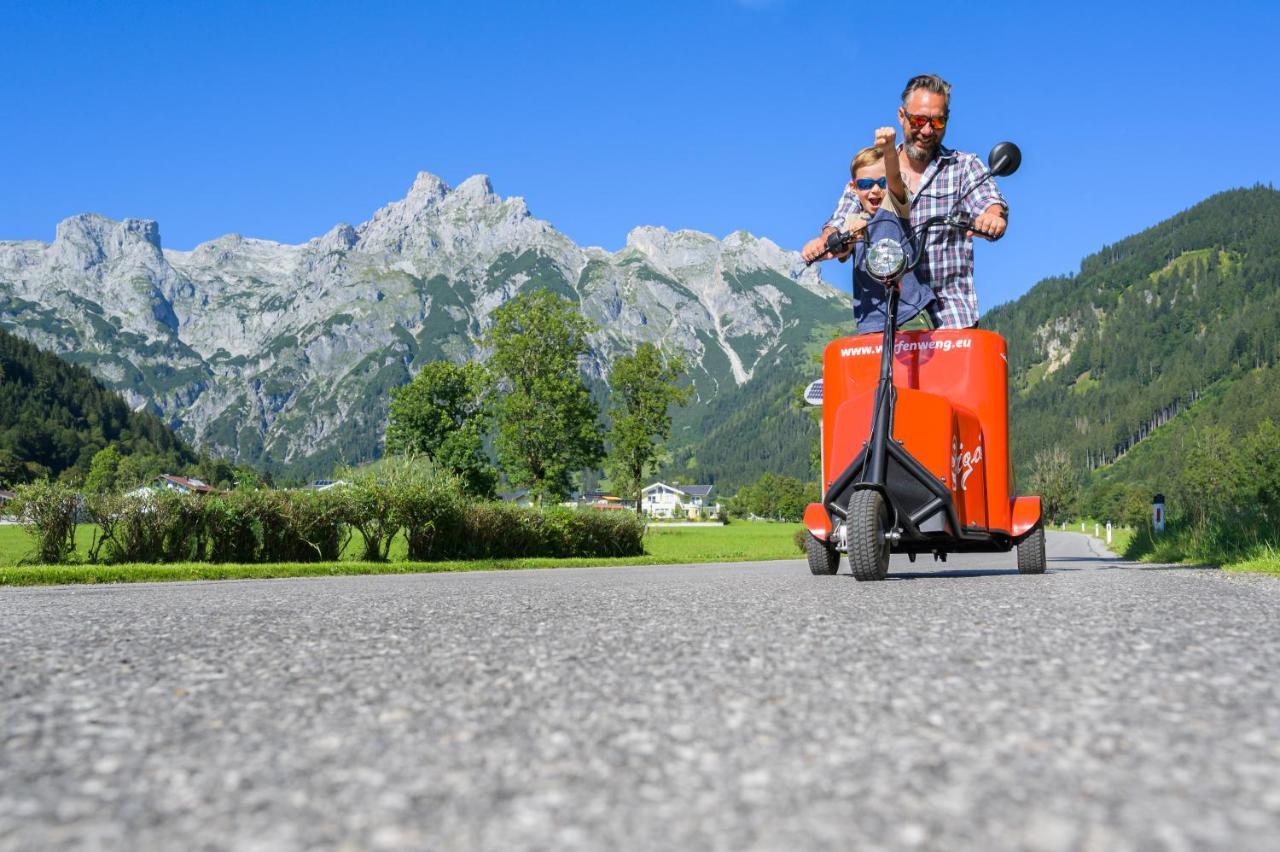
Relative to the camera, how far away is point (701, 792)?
2.43 metres

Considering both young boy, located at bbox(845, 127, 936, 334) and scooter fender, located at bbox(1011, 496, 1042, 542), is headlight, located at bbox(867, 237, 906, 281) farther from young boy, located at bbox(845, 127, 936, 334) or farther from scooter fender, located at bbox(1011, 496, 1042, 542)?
scooter fender, located at bbox(1011, 496, 1042, 542)

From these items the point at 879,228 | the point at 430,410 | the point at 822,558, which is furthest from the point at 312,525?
the point at 430,410

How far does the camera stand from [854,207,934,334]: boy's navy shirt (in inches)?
397

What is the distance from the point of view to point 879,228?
10398mm

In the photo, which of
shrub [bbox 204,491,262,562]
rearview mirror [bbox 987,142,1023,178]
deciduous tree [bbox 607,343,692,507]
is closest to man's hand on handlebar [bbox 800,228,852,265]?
rearview mirror [bbox 987,142,1023,178]

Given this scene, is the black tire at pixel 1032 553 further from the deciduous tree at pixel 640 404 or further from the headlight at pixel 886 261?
the deciduous tree at pixel 640 404

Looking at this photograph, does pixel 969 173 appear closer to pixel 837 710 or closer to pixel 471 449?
pixel 837 710

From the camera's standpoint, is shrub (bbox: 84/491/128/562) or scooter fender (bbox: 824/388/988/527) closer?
scooter fender (bbox: 824/388/988/527)

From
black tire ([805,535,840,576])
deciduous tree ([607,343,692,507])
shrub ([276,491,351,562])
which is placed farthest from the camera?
deciduous tree ([607,343,692,507])

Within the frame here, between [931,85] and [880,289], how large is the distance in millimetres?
2255

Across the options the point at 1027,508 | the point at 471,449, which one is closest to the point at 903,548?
the point at 1027,508

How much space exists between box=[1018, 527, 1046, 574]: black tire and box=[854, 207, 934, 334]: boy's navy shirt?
2737 mm

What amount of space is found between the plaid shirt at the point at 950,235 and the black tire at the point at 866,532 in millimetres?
2497

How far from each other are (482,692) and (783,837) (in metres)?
1.83
